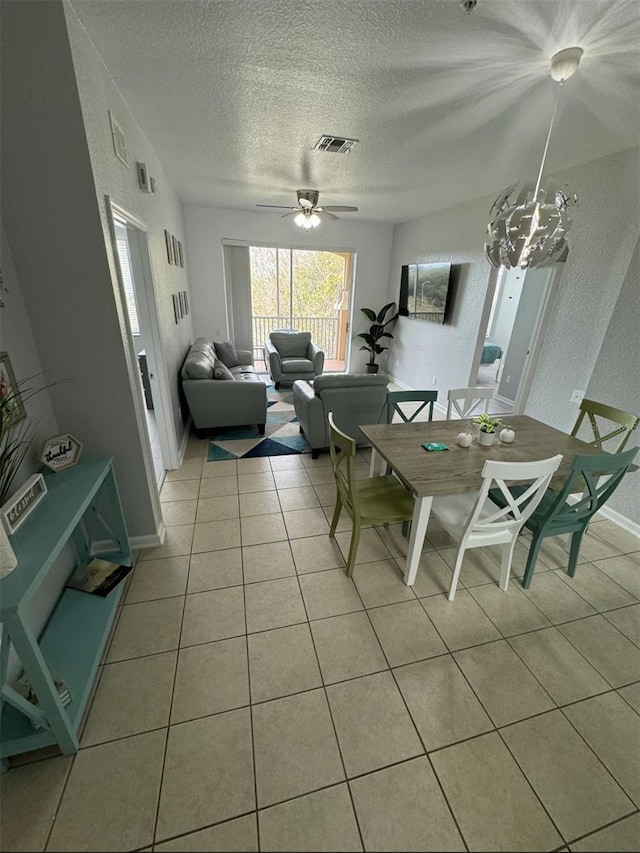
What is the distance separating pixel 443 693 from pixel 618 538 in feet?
6.32

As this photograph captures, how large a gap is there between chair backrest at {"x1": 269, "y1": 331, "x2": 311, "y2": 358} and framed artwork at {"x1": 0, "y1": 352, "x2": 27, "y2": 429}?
4.53 meters

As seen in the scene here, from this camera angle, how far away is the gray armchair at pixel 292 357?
5.33 m

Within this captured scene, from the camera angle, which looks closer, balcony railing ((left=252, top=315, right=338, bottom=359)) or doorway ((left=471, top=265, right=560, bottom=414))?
doorway ((left=471, top=265, right=560, bottom=414))

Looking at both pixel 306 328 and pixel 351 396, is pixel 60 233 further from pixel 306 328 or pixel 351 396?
pixel 306 328

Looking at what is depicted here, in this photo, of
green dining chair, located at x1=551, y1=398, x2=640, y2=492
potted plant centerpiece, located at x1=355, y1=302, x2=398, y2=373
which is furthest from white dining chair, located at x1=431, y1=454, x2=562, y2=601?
potted plant centerpiece, located at x1=355, y1=302, x2=398, y2=373

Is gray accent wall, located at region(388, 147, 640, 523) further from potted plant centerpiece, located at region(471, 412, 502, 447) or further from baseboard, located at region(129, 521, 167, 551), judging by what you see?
baseboard, located at region(129, 521, 167, 551)

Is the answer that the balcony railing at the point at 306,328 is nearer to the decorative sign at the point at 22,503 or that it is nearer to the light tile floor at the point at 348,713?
the light tile floor at the point at 348,713

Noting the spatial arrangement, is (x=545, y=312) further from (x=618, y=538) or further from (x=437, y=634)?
(x=437, y=634)

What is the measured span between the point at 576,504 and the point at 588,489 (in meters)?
0.12

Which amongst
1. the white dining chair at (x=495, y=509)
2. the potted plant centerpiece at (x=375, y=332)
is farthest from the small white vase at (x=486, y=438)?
the potted plant centerpiece at (x=375, y=332)

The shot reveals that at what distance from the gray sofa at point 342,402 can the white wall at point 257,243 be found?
3207mm

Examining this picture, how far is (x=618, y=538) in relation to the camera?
2.45 m

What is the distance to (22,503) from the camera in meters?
1.32

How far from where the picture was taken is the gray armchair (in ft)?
17.5
